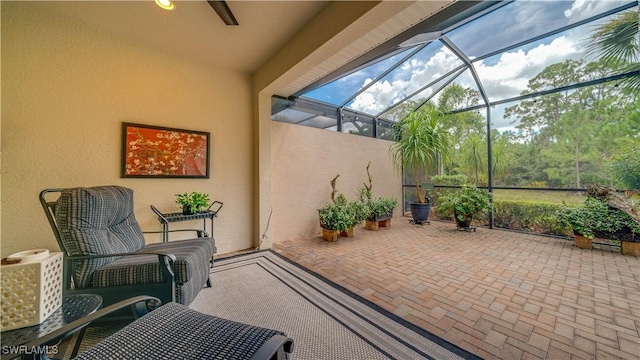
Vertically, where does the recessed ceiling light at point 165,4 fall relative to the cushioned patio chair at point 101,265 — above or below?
above

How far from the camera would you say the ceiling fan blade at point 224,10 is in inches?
76.3

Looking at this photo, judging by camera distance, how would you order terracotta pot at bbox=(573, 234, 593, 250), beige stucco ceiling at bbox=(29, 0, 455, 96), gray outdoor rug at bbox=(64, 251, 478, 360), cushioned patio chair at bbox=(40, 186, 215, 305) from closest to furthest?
gray outdoor rug at bbox=(64, 251, 478, 360)
cushioned patio chair at bbox=(40, 186, 215, 305)
beige stucco ceiling at bbox=(29, 0, 455, 96)
terracotta pot at bbox=(573, 234, 593, 250)

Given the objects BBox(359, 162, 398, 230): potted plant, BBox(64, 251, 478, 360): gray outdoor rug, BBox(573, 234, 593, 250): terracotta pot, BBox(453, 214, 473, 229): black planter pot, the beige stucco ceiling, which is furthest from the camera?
BBox(359, 162, 398, 230): potted plant

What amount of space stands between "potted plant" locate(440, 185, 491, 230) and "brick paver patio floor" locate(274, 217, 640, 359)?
2.24ft

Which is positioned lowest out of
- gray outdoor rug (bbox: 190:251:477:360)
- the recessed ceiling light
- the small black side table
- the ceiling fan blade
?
gray outdoor rug (bbox: 190:251:477:360)

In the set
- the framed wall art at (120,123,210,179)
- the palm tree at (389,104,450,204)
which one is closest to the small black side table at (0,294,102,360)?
the framed wall art at (120,123,210,179)

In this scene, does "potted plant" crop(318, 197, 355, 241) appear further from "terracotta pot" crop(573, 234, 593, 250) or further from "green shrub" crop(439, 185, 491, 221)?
"terracotta pot" crop(573, 234, 593, 250)

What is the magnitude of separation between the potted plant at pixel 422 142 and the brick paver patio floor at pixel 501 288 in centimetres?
177

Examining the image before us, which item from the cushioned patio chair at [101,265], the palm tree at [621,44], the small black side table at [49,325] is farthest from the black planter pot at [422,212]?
the small black side table at [49,325]

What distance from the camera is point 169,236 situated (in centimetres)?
288

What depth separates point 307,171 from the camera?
166 inches

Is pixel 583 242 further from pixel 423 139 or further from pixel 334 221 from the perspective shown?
pixel 334 221

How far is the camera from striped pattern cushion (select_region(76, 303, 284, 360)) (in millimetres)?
747

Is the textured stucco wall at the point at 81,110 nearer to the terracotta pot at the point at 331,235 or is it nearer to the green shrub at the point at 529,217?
the terracotta pot at the point at 331,235
